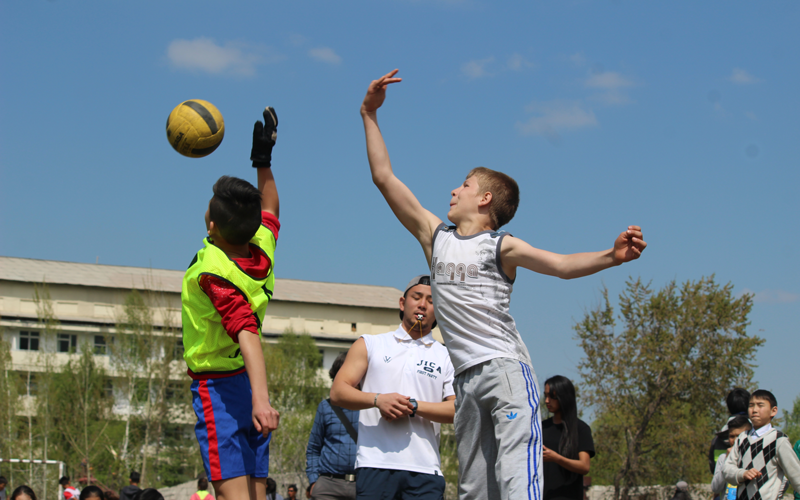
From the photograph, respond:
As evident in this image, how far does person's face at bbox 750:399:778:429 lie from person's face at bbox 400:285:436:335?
3.67 meters

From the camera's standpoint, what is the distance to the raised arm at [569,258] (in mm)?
3309

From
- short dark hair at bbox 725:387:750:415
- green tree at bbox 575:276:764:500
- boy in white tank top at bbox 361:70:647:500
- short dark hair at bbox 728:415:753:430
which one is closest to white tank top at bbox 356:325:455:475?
boy in white tank top at bbox 361:70:647:500

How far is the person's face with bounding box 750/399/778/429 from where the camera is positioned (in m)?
6.86

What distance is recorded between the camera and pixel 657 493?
107ft

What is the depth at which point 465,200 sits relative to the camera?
4043mm

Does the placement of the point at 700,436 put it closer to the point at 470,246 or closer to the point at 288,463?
the point at 288,463

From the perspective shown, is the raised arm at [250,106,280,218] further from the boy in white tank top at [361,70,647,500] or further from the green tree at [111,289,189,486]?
the green tree at [111,289,189,486]

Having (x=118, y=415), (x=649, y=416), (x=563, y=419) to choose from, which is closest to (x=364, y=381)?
(x=563, y=419)

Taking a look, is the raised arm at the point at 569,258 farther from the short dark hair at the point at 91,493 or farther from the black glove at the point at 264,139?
the short dark hair at the point at 91,493

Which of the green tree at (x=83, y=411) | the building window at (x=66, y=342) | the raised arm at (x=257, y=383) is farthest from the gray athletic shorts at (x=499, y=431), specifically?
the building window at (x=66, y=342)

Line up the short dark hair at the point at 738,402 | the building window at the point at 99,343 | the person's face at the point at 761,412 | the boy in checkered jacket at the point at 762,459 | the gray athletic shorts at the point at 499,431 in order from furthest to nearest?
1. the building window at the point at 99,343
2. the short dark hair at the point at 738,402
3. the person's face at the point at 761,412
4. the boy in checkered jacket at the point at 762,459
5. the gray athletic shorts at the point at 499,431

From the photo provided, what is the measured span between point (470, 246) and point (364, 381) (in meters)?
1.63

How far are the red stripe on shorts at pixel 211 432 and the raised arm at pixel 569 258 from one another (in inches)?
64.0

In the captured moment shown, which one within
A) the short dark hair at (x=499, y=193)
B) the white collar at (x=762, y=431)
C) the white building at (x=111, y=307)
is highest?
the white building at (x=111, y=307)
